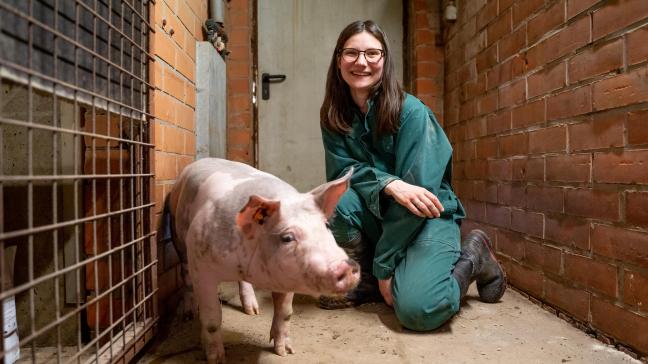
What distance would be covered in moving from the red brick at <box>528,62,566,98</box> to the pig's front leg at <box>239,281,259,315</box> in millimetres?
1680

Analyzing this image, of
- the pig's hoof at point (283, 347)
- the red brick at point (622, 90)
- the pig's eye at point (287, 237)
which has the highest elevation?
the red brick at point (622, 90)

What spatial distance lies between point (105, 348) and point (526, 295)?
1975 mm

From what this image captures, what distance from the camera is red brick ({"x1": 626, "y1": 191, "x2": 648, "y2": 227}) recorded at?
157 cm

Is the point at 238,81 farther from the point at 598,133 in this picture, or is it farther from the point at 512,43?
the point at 598,133

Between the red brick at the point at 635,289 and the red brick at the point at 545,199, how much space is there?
483mm

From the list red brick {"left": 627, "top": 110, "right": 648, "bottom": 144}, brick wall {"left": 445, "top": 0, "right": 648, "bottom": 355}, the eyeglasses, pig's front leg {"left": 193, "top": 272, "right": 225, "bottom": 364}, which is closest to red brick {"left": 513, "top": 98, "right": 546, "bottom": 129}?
brick wall {"left": 445, "top": 0, "right": 648, "bottom": 355}

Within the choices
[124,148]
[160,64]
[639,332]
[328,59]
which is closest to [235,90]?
[328,59]

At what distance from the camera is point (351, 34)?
2164 millimetres

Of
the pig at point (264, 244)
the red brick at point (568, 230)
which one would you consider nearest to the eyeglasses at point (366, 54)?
the pig at point (264, 244)

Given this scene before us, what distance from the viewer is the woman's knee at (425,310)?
1887 millimetres

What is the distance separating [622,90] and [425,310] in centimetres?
110

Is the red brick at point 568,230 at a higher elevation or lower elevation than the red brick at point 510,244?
higher

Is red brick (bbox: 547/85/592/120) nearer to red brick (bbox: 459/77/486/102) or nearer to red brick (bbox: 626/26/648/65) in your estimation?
red brick (bbox: 626/26/648/65)

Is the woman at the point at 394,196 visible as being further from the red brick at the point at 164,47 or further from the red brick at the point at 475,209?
the red brick at the point at 164,47
